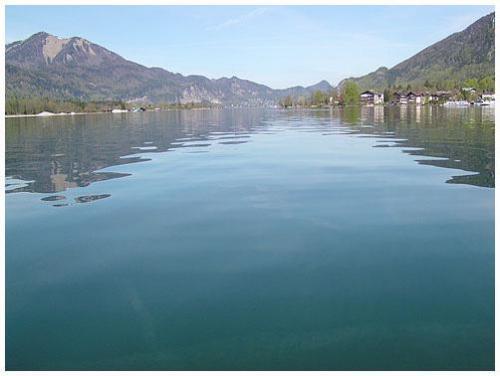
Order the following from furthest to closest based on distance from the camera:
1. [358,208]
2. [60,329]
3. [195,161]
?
[195,161] < [358,208] < [60,329]

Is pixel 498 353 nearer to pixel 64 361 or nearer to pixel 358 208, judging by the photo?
pixel 64 361

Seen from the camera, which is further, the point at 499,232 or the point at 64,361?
the point at 499,232

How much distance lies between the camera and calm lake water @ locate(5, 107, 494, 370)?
649 centimetres

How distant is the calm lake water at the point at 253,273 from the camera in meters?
6.49

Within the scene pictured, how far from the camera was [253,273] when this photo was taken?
8914mm

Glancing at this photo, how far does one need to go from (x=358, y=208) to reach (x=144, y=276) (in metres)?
6.78

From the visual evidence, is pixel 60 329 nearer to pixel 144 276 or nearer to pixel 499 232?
pixel 144 276

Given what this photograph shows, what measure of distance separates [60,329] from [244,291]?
2.90 meters
